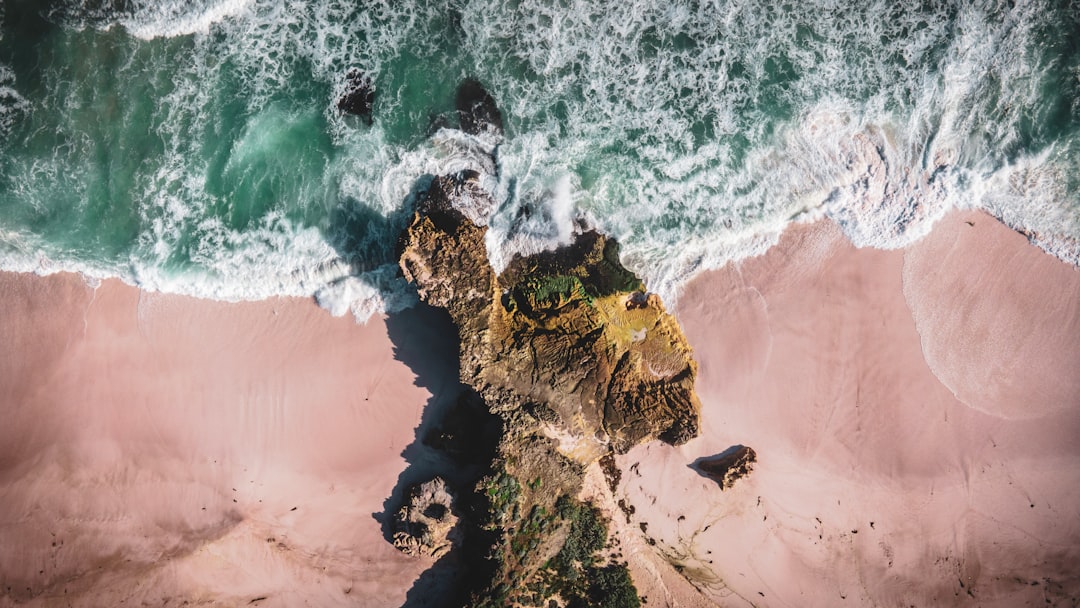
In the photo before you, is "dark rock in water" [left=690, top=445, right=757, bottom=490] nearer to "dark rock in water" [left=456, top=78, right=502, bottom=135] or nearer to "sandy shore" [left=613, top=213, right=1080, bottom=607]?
"sandy shore" [left=613, top=213, right=1080, bottom=607]

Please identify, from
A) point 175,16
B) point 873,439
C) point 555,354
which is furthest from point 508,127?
point 873,439

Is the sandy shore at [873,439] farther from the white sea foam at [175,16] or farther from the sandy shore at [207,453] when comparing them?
the white sea foam at [175,16]

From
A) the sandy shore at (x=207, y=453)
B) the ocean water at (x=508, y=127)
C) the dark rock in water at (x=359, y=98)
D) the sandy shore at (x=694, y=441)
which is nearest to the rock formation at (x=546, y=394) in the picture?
the sandy shore at (x=694, y=441)

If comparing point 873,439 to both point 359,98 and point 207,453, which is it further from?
point 207,453

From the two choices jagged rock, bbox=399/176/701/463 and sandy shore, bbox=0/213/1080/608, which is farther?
sandy shore, bbox=0/213/1080/608

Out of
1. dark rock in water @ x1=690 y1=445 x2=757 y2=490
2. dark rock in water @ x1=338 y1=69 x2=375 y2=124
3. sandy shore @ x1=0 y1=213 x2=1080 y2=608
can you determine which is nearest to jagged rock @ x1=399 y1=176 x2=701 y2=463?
sandy shore @ x1=0 y1=213 x2=1080 y2=608

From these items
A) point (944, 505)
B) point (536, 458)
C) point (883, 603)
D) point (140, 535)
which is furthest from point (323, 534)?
point (944, 505)

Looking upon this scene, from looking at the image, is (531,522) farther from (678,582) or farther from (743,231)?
(743,231)
